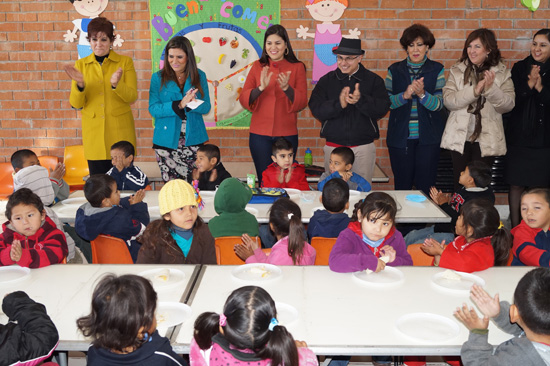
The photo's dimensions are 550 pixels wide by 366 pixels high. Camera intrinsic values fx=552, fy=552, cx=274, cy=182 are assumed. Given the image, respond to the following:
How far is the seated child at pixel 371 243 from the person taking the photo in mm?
2562

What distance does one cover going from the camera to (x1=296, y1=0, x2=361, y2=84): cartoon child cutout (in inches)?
222

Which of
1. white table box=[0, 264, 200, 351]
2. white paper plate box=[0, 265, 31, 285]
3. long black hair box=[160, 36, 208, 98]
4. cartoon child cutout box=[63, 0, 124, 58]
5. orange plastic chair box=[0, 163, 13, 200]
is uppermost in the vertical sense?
cartoon child cutout box=[63, 0, 124, 58]

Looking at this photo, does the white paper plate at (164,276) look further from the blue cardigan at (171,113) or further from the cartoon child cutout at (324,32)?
the cartoon child cutout at (324,32)

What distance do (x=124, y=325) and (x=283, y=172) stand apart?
3.03 meters

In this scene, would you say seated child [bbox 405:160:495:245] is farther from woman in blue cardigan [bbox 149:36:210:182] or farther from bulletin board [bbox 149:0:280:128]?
bulletin board [bbox 149:0:280:128]

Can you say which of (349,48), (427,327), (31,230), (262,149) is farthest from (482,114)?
(31,230)

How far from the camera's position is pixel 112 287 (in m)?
1.74

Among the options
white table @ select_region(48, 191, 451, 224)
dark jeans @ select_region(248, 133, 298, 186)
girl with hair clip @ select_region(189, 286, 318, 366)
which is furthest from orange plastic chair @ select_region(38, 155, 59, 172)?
girl with hair clip @ select_region(189, 286, 318, 366)

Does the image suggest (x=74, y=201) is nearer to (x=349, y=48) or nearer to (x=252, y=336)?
(x=349, y=48)

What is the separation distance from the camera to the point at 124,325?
1.70 metres

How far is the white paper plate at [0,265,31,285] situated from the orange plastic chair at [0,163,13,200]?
2.88 meters

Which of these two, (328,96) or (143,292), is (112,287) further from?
(328,96)

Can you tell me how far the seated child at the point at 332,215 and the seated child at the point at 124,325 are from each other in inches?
65.0

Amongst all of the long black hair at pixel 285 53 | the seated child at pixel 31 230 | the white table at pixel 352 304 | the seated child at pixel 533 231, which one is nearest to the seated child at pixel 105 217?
the seated child at pixel 31 230
